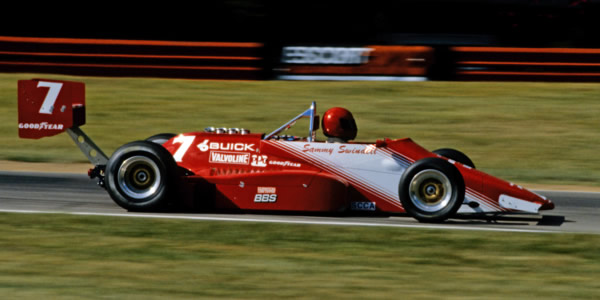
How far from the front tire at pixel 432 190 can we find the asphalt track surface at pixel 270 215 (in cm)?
14

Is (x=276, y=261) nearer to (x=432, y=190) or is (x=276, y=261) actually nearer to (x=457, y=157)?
(x=432, y=190)

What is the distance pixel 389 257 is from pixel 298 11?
18.4m

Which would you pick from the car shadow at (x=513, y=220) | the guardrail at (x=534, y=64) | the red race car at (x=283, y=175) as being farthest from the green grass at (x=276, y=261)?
the guardrail at (x=534, y=64)

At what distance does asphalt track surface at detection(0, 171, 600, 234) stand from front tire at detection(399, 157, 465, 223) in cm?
14

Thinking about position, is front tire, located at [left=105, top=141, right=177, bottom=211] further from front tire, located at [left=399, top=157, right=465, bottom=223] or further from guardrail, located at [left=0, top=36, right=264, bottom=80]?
guardrail, located at [left=0, top=36, right=264, bottom=80]

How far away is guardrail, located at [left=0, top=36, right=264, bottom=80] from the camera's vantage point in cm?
1803


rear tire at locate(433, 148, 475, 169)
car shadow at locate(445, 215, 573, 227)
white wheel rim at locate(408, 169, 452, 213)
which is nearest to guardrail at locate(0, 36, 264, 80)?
rear tire at locate(433, 148, 475, 169)

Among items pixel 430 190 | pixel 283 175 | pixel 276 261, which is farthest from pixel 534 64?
pixel 276 261

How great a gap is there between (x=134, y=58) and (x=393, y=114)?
5.40m

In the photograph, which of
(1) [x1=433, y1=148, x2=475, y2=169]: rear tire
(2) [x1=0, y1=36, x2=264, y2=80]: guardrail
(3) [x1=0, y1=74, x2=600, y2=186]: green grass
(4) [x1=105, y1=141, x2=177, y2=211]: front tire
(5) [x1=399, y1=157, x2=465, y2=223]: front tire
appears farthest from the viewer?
(2) [x1=0, y1=36, x2=264, y2=80]: guardrail

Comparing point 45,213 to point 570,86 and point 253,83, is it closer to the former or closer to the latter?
point 253,83

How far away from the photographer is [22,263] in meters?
6.99

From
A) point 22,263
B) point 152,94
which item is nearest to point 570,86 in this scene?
point 152,94

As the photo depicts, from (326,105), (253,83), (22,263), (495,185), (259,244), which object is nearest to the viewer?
(22,263)
